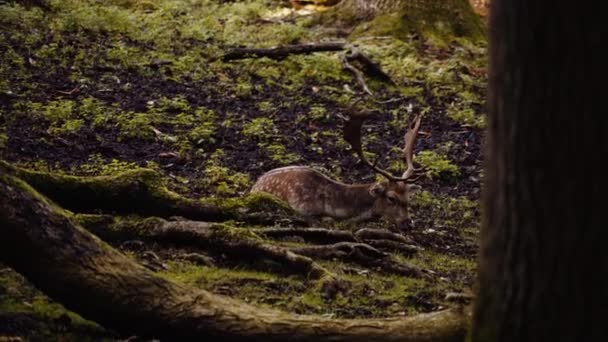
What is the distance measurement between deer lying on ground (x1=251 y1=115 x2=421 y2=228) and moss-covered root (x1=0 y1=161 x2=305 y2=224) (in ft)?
5.15

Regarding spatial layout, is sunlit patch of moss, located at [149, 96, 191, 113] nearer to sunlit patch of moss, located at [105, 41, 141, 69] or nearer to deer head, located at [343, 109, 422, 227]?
sunlit patch of moss, located at [105, 41, 141, 69]

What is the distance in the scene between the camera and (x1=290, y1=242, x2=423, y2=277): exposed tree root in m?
7.80

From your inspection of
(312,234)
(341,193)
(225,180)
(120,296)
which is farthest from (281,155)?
(120,296)

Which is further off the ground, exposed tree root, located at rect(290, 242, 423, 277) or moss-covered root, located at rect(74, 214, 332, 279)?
moss-covered root, located at rect(74, 214, 332, 279)

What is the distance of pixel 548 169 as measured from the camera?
3.93 m

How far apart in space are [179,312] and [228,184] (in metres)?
5.39

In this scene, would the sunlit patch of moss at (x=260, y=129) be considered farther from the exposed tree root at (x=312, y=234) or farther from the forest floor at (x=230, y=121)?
the exposed tree root at (x=312, y=234)

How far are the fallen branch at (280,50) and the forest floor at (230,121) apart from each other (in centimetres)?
16

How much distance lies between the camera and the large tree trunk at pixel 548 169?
3846mm

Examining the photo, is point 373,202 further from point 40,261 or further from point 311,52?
point 311,52

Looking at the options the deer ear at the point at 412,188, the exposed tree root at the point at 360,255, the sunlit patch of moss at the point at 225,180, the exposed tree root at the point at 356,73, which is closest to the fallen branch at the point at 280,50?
the exposed tree root at the point at 356,73

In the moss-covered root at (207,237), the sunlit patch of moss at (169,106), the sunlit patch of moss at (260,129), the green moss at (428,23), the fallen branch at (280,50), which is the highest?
the green moss at (428,23)

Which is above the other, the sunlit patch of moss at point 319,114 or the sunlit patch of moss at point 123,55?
the sunlit patch of moss at point 123,55

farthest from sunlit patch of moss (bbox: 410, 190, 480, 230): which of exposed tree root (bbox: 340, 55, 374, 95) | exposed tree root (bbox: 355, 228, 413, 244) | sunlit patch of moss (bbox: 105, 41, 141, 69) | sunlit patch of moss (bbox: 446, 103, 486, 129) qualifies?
sunlit patch of moss (bbox: 105, 41, 141, 69)
